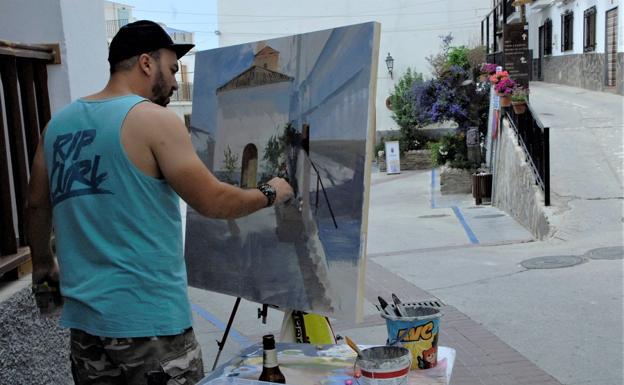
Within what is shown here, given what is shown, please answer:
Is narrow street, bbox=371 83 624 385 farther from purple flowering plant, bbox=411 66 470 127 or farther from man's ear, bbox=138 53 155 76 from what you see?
purple flowering plant, bbox=411 66 470 127

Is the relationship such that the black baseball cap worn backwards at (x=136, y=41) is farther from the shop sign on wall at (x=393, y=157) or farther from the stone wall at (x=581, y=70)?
the shop sign on wall at (x=393, y=157)

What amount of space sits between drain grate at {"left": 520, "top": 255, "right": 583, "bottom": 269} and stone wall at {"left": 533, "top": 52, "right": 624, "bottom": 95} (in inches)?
439

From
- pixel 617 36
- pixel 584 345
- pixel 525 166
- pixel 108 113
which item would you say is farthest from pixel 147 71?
pixel 617 36

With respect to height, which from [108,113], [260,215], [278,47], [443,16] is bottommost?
[260,215]

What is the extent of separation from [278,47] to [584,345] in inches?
122

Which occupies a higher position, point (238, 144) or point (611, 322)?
point (238, 144)

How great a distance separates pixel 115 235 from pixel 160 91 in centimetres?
55

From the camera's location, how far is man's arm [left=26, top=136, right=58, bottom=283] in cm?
244

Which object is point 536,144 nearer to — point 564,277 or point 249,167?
point 564,277

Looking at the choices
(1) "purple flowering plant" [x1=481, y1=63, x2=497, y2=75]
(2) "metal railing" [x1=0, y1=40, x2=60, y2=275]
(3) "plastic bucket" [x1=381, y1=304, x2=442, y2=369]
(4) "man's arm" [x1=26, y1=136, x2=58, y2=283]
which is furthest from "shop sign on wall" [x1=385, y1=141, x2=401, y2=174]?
(4) "man's arm" [x1=26, y1=136, x2=58, y2=283]

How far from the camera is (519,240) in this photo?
29.1 ft

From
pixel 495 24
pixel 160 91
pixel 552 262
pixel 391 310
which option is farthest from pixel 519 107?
pixel 495 24

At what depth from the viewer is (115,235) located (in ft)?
7.07

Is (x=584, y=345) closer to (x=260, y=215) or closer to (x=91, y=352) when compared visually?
(x=260, y=215)
